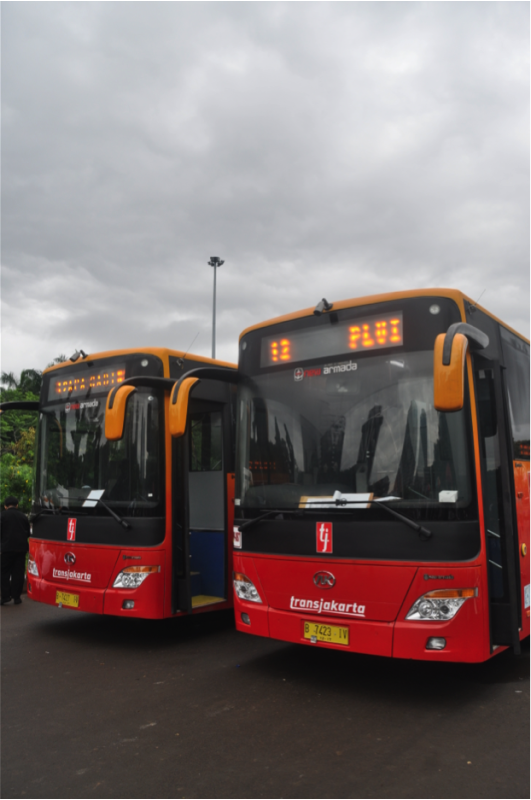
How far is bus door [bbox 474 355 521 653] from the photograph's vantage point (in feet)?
16.8

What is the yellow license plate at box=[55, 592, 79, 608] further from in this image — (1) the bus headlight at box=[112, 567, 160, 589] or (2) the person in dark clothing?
(2) the person in dark clothing

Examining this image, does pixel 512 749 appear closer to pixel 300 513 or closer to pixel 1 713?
pixel 300 513

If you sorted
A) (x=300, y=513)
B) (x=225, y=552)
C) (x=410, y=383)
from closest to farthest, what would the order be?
(x=410, y=383)
(x=300, y=513)
(x=225, y=552)

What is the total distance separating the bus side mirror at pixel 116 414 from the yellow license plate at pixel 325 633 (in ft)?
7.64

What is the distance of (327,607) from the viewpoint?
539cm

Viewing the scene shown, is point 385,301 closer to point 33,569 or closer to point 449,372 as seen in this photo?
point 449,372

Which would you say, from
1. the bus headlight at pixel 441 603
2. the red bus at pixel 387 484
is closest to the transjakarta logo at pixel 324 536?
the red bus at pixel 387 484

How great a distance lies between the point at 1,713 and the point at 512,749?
386cm

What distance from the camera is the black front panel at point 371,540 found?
192 inches

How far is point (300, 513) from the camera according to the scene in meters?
5.62

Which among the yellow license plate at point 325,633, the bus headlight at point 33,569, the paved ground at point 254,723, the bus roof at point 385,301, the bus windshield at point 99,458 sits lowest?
the paved ground at point 254,723

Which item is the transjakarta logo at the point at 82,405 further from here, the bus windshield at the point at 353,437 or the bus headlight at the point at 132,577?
the bus windshield at the point at 353,437

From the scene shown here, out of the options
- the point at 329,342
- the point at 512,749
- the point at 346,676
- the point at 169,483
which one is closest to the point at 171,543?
the point at 169,483

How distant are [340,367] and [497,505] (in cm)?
172
